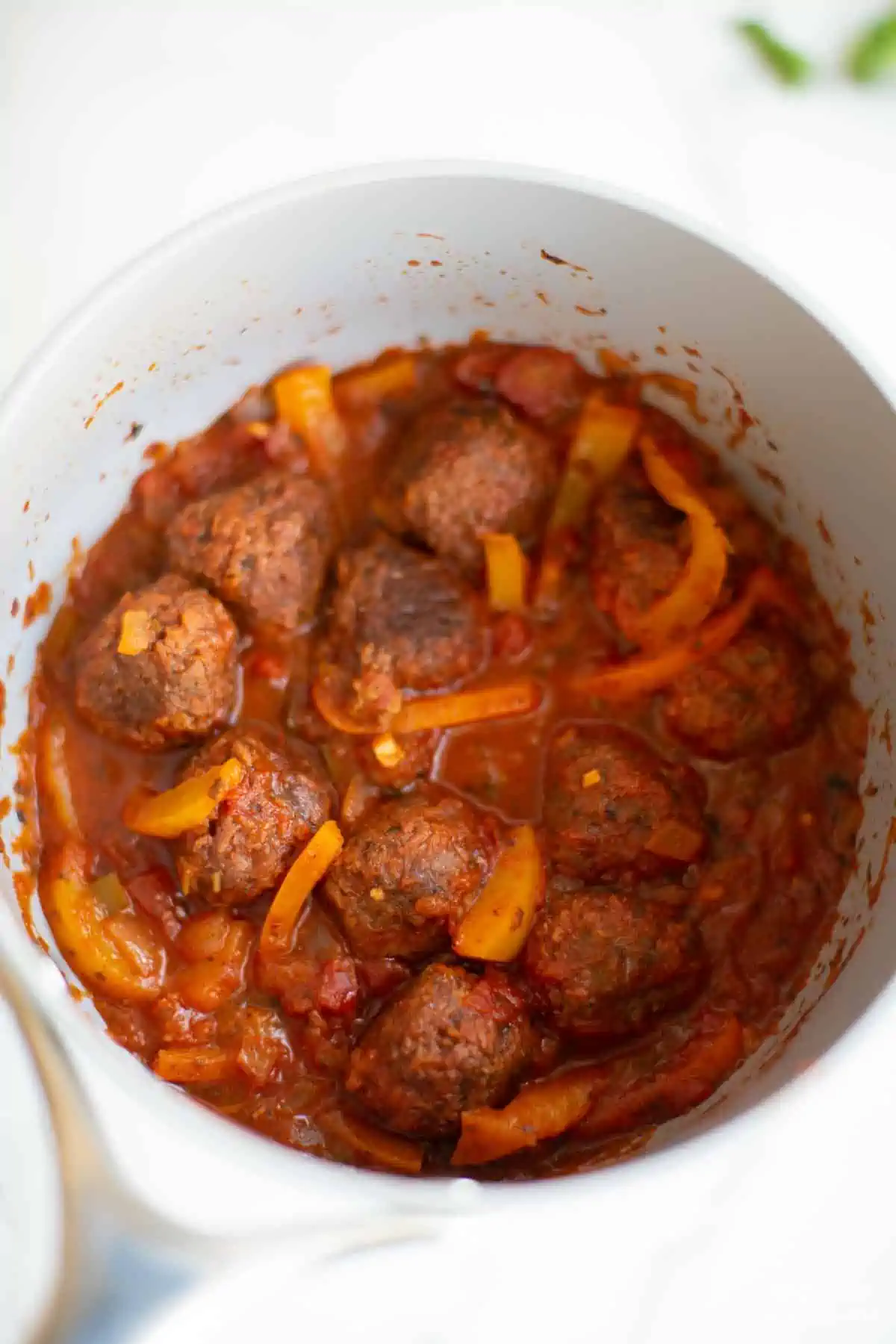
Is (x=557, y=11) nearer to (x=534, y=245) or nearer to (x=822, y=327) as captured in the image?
(x=534, y=245)

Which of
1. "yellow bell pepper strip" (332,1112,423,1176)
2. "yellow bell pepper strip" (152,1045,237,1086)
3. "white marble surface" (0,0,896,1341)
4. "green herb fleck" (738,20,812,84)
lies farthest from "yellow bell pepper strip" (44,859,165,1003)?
"green herb fleck" (738,20,812,84)

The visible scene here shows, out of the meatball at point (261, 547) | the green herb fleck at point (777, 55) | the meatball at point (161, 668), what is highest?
the green herb fleck at point (777, 55)

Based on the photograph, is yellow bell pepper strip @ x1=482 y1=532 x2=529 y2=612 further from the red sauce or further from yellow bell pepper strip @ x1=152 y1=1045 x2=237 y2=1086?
yellow bell pepper strip @ x1=152 y1=1045 x2=237 y2=1086

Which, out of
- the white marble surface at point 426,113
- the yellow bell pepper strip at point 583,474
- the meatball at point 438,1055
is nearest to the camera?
the meatball at point 438,1055

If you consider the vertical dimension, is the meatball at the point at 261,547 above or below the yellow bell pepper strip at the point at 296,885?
above

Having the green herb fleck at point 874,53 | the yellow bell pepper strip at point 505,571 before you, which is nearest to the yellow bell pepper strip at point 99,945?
the yellow bell pepper strip at point 505,571

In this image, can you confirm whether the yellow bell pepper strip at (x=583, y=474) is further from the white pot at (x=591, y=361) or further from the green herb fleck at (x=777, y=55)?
the green herb fleck at (x=777, y=55)

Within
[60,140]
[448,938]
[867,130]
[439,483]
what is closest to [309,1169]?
[448,938]
